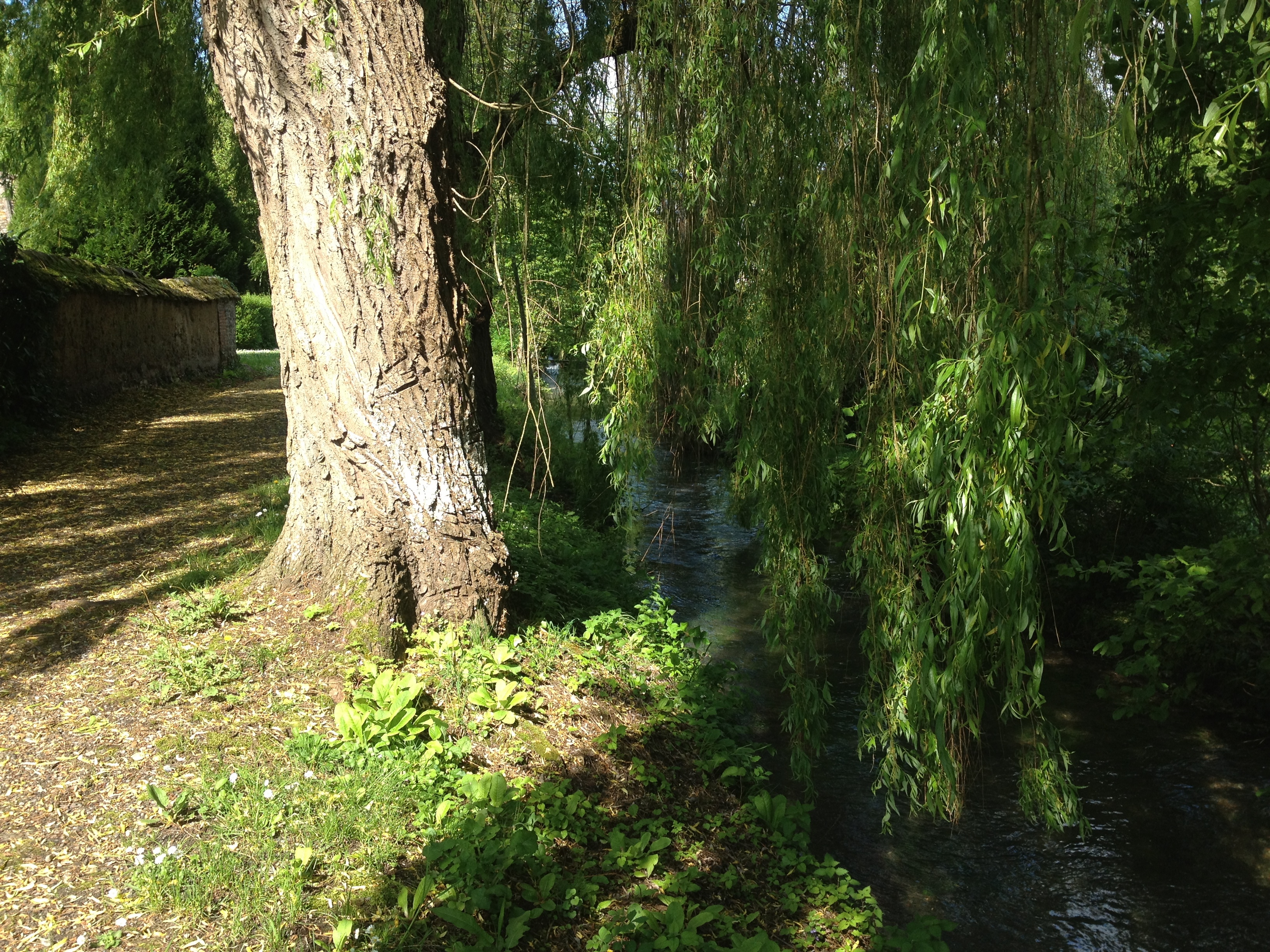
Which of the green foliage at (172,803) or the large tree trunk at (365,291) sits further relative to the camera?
the large tree trunk at (365,291)

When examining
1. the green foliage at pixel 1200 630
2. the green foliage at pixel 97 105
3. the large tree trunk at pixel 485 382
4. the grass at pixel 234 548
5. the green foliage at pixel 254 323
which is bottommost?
the green foliage at pixel 1200 630

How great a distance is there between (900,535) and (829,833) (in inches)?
105

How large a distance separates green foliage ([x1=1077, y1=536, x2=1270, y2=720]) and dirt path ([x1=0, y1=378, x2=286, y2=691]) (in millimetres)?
6333

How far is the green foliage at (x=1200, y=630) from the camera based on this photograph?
5.88m

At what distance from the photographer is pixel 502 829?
3.75 meters

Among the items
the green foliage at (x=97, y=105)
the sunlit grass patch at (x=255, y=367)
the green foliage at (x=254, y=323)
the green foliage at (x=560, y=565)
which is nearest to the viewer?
the green foliage at (x=560, y=565)

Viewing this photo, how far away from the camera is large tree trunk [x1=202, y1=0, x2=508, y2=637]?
177 inches

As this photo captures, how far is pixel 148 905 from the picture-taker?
3066 millimetres

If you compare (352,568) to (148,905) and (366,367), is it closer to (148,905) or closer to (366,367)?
(366,367)

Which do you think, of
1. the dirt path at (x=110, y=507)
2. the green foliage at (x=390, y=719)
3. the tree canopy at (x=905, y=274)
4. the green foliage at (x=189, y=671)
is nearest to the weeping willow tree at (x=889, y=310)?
the tree canopy at (x=905, y=274)

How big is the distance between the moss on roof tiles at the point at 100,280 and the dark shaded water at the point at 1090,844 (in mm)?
8234

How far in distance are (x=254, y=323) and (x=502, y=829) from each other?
21415 mm

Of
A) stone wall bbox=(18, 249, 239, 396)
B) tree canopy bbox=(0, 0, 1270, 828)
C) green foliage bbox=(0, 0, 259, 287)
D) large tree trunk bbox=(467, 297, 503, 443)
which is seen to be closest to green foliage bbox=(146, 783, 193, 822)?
tree canopy bbox=(0, 0, 1270, 828)

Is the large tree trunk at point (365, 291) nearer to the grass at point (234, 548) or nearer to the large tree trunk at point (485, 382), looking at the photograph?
the grass at point (234, 548)
